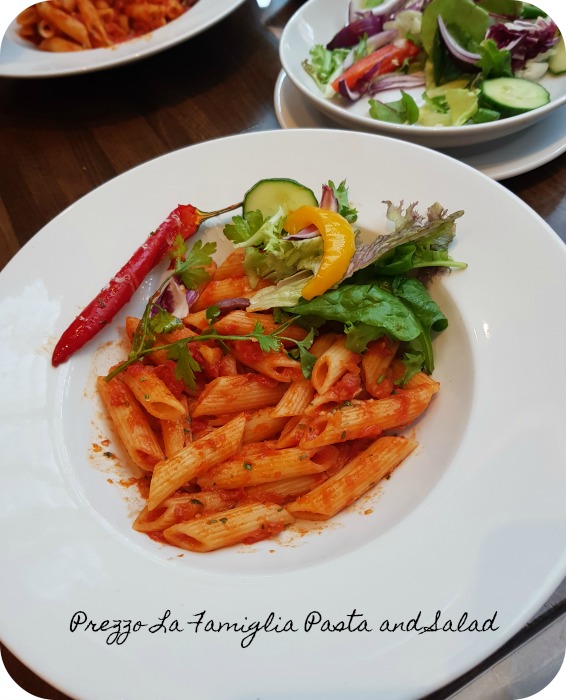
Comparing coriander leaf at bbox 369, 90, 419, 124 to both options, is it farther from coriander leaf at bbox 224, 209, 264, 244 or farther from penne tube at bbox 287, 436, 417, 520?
penne tube at bbox 287, 436, 417, 520

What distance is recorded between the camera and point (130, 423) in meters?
1.87

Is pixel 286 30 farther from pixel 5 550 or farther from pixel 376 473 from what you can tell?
pixel 5 550

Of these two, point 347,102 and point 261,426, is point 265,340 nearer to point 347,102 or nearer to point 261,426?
point 261,426

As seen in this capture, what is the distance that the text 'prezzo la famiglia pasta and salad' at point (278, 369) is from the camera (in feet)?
5.74

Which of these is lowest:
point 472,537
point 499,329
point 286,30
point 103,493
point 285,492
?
point 285,492

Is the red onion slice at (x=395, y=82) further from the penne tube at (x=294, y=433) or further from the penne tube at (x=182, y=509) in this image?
the penne tube at (x=182, y=509)

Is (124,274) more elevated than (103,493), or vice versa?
(124,274)

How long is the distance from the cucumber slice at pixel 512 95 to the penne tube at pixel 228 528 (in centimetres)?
198

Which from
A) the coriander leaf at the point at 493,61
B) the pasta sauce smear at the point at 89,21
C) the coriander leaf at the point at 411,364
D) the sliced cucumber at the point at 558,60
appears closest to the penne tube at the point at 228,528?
the coriander leaf at the point at 411,364

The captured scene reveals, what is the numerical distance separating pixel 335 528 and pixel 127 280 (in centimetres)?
112

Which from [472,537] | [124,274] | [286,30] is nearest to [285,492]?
[472,537]

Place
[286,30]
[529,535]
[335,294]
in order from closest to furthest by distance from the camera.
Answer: [529,535] → [335,294] → [286,30]

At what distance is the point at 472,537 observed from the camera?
140cm

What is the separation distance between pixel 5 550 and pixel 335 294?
3.84ft
